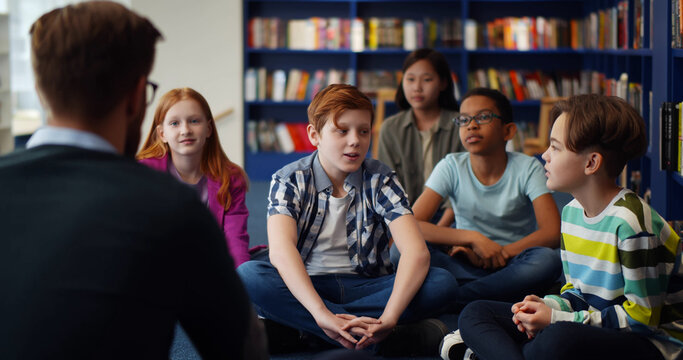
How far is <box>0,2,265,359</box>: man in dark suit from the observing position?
0.82 m

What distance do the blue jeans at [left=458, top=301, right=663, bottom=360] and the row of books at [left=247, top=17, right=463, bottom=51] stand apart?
15.1 ft

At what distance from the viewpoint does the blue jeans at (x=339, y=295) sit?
2105 millimetres

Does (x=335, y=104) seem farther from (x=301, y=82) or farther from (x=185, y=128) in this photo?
(x=301, y=82)

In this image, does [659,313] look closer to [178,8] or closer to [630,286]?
[630,286]

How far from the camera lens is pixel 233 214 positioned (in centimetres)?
258

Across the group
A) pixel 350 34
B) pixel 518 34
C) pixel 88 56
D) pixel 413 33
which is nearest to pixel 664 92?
pixel 88 56

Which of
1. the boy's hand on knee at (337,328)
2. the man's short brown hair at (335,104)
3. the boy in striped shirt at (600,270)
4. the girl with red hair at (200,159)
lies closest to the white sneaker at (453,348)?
the boy in striped shirt at (600,270)

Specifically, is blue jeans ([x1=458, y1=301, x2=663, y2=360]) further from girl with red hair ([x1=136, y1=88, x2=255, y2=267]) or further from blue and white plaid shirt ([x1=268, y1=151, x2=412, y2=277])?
girl with red hair ([x1=136, y1=88, x2=255, y2=267])

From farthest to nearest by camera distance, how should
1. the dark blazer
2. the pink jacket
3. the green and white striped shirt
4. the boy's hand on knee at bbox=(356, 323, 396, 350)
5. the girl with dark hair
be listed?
the girl with dark hair < the pink jacket < the boy's hand on knee at bbox=(356, 323, 396, 350) < the green and white striped shirt < the dark blazer

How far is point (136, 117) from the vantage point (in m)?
1.00

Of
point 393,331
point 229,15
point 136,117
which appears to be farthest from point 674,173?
point 229,15

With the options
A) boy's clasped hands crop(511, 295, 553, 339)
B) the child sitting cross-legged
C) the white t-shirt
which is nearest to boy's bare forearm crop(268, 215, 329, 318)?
the child sitting cross-legged

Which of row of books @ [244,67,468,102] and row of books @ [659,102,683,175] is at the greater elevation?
row of books @ [244,67,468,102]

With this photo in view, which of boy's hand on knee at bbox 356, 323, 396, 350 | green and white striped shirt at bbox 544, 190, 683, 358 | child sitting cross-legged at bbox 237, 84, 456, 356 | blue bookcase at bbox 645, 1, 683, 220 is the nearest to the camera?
green and white striped shirt at bbox 544, 190, 683, 358
